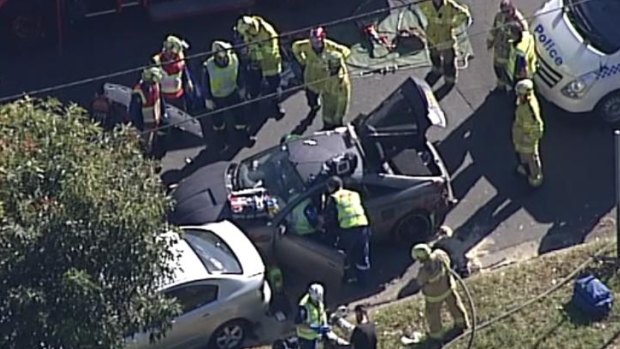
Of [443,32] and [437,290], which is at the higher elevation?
[443,32]

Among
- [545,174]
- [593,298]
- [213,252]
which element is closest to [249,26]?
[213,252]

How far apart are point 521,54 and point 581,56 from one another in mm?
778

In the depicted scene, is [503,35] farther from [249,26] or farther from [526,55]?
[249,26]

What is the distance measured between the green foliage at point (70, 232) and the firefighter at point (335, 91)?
6.29 meters

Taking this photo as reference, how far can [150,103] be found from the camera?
2150 cm

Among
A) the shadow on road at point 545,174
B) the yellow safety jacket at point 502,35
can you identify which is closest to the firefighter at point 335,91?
the shadow on road at point 545,174

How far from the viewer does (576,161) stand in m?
21.8

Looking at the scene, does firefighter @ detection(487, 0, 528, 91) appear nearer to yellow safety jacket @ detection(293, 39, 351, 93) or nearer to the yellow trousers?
yellow safety jacket @ detection(293, 39, 351, 93)

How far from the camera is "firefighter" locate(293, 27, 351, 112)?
21.6 meters

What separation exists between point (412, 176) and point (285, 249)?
5.55ft

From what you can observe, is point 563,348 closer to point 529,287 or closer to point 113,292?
point 529,287

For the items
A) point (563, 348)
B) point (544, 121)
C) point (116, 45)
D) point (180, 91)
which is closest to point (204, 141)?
point (180, 91)

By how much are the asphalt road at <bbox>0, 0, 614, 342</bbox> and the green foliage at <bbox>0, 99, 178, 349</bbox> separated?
5047 millimetres

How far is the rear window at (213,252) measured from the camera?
747 inches
